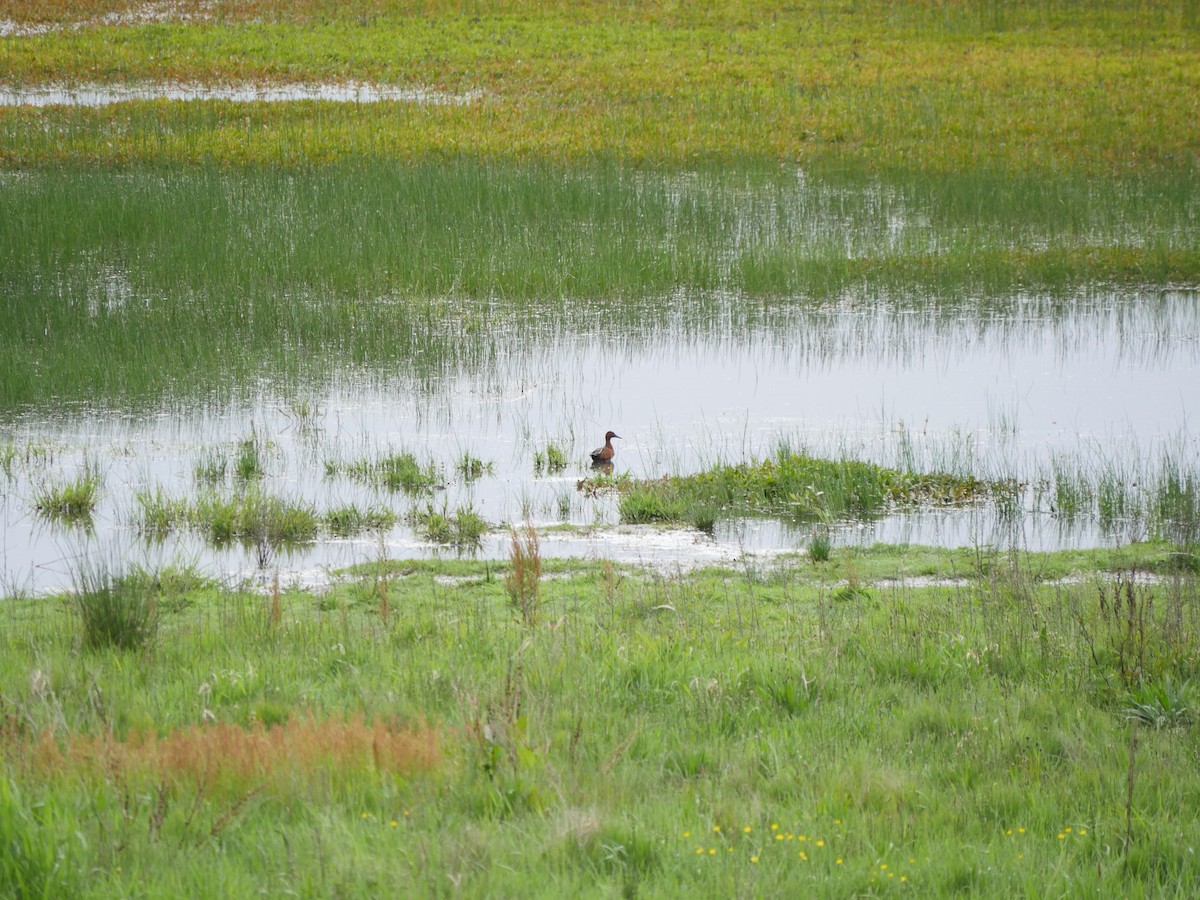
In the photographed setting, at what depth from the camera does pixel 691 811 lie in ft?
13.6

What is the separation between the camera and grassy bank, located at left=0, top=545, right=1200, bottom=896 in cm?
372

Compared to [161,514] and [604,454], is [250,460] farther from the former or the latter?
[604,454]

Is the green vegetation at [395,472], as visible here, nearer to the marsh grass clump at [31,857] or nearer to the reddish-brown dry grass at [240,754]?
the reddish-brown dry grass at [240,754]

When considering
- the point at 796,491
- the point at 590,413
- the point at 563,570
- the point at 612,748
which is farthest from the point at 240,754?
the point at 590,413

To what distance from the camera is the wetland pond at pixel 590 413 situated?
9492 mm

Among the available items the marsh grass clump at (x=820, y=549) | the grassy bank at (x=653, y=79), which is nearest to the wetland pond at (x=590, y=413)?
the marsh grass clump at (x=820, y=549)

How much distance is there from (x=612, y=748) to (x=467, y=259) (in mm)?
14715

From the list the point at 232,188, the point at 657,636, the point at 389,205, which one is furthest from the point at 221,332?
the point at 657,636

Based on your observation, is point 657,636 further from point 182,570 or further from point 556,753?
point 182,570

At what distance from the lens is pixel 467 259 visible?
18.7 meters

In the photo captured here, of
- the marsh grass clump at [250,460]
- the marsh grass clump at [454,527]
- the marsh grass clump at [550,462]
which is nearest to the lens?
the marsh grass clump at [454,527]

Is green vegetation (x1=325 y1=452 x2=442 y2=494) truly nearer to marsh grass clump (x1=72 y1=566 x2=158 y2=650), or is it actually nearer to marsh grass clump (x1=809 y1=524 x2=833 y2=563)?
marsh grass clump (x1=809 y1=524 x2=833 y2=563)

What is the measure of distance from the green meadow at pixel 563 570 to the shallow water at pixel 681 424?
0.68 feet

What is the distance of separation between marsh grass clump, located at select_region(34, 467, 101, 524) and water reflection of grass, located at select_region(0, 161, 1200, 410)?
3286 millimetres
